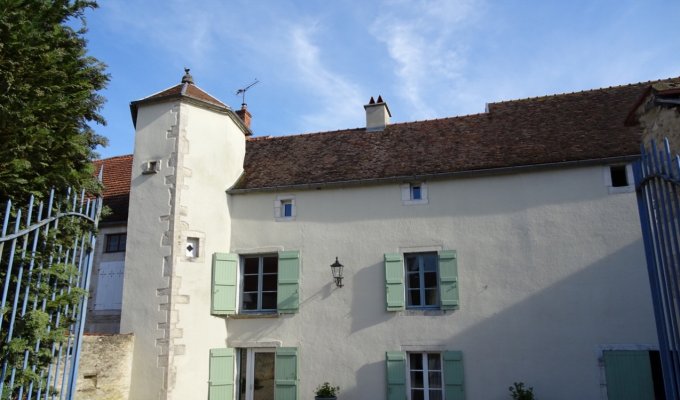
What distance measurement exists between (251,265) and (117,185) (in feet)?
11.7

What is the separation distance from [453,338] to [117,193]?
723cm

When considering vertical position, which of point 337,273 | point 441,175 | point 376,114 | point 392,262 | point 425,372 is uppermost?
point 376,114

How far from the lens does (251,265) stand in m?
10.4

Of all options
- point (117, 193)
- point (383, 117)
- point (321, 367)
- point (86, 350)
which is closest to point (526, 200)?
point (383, 117)

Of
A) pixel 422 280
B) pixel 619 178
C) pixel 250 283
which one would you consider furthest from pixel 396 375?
pixel 619 178

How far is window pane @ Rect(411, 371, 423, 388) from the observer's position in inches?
Answer: 356

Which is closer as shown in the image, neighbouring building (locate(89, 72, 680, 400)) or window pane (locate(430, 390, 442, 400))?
neighbouring building (locate(89, 72, 680, 400))

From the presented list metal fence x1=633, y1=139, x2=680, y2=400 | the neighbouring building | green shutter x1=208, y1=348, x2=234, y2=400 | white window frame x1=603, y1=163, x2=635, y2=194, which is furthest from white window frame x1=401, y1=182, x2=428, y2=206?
metal fence x1=633, y1=139, x2=680, y2=400

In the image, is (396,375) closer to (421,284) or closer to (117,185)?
(421,284)

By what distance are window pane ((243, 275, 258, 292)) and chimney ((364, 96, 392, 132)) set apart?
3912mm

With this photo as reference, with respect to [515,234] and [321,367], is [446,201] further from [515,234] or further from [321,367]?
[321,367]

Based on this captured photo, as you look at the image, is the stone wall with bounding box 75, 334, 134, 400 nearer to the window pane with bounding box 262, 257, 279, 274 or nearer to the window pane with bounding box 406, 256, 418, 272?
the window pane with bounding box 262, 257, 279, 274

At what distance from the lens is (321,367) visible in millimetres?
9469

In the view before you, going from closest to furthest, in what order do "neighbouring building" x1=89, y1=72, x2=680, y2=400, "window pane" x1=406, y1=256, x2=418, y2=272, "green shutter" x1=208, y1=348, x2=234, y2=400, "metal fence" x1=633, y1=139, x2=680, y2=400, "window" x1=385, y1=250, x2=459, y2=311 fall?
"metal fence" x1=633, y1=139, x2=680, y2=400 < "neighbouring building" x1=89, y1=72, x2=680, y2=400 < "window" x1=385, y1=250, x2=459, y2=311 < "green shutter" x1=208, y1=348, x2=234, y2=400 < "window pane" x1=406, y1=256, x2=418, y2=272
